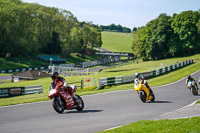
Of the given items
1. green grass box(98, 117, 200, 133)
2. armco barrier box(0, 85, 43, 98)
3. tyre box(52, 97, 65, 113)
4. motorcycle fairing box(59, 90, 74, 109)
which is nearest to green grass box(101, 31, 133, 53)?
armco barrier box(0, 85, 43, 98)

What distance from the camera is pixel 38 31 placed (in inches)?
3991

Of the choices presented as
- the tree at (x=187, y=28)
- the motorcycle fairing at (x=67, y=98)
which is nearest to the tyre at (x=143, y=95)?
the motorcycle fairing at (x=67, y=98)

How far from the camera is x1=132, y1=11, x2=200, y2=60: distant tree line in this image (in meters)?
87.6

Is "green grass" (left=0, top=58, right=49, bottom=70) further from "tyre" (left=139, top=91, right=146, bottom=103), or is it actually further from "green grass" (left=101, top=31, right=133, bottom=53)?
"green grass" (left=101, top=31, right=133, bottom=53)

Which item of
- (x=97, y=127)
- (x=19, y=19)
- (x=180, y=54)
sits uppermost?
(x=19, y=19)

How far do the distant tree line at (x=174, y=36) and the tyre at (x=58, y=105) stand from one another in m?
78.2

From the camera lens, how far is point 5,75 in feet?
202

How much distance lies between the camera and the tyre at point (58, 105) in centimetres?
1279

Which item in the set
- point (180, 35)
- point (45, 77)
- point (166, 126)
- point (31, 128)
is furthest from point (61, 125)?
point (180, 35)

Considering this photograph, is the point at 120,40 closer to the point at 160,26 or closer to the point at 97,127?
the point at 160,26

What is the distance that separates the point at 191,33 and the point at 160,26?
33.3 ft

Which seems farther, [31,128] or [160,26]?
[160,26]

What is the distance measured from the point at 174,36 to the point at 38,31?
1931 inches

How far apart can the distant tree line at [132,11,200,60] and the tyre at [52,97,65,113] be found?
78237 mm
